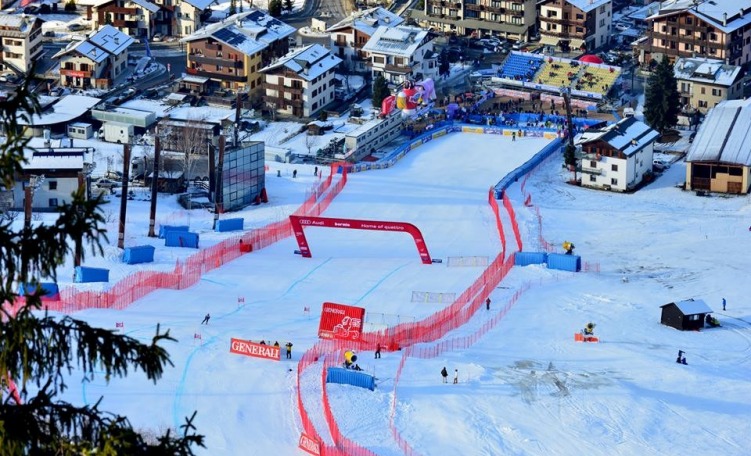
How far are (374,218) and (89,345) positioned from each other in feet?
146

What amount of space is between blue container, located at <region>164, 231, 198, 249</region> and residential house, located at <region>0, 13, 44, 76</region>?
31.1 meters

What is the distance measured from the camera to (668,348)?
39.2 metres

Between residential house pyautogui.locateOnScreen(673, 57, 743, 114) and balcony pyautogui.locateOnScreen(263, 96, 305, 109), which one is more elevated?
residential house pyautogui.locateOnScreen(673, 57, 743, 114)

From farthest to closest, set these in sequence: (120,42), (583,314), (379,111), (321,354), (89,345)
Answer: (120,42) → (379,111) → (583,314) → (321,354) → (89,345)

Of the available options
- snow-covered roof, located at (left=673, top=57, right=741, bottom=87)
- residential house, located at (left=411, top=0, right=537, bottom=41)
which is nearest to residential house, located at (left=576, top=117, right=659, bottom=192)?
snow-covered roof, located at (left=673, top=57, right=741, bottom=87)

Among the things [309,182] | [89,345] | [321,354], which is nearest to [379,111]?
[309,182]

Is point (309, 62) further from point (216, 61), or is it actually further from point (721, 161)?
point (721, 161)

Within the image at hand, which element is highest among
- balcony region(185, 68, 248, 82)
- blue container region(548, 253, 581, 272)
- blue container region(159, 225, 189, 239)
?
balcony region(185, 68, 248, 82)

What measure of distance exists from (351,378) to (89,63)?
43376 mm

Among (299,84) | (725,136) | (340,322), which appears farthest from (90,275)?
(725,136)

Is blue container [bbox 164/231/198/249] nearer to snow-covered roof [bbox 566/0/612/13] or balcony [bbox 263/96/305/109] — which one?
balcony [bbox 263/96/305/109]

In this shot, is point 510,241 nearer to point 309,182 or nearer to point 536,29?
point 309,182

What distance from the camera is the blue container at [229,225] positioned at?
5078cm

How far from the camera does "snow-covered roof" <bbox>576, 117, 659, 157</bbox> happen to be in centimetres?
5947
